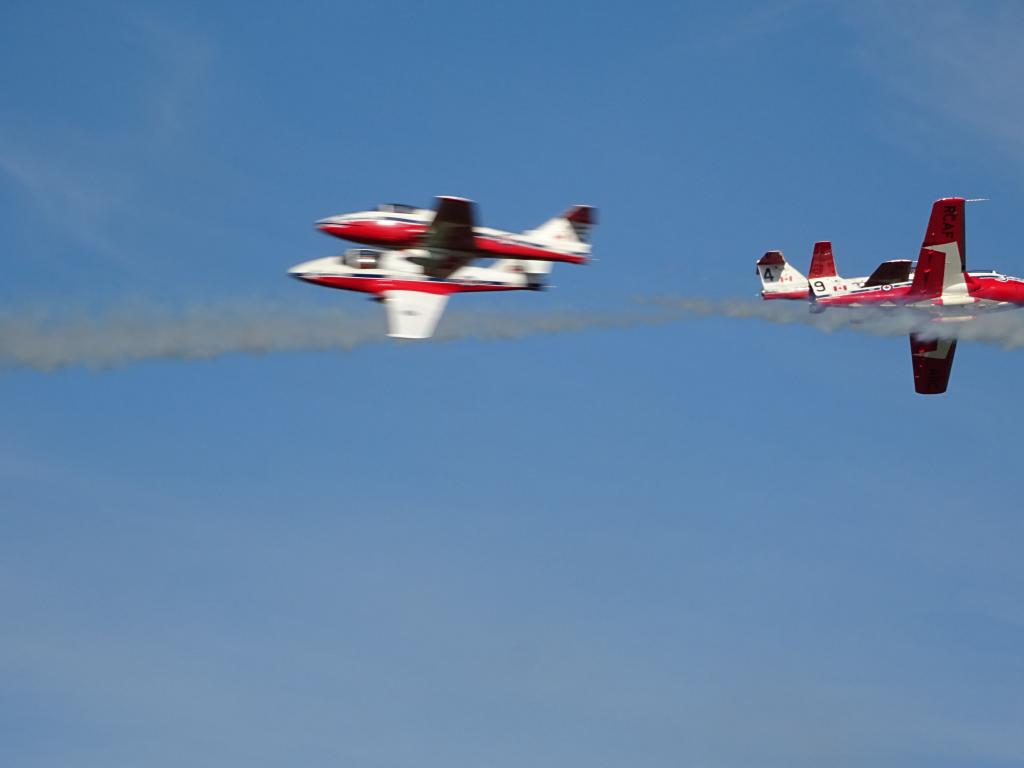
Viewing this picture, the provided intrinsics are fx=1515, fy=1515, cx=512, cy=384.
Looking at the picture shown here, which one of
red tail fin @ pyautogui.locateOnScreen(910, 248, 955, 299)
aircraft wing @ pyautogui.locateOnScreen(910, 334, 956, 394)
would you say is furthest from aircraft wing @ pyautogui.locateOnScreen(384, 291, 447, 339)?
aircraft wing @ pyautogui.locateOnScreen(910, 334, 956, 394)

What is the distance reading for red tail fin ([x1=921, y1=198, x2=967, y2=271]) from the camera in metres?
49.9

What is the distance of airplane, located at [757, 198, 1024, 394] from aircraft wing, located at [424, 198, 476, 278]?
42.5 ft

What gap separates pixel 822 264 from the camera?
56.3 m

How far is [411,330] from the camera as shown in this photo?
47.8m

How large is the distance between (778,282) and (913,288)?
373 inches

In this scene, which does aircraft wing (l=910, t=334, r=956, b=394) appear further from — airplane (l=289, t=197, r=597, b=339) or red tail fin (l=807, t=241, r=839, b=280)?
airplane (l=289, t=197, r=597, b=339)

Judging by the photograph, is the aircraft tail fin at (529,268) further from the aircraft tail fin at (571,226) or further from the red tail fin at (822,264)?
the red tail fin at (822,264)

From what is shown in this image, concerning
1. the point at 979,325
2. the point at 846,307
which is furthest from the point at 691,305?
the point at 979,325

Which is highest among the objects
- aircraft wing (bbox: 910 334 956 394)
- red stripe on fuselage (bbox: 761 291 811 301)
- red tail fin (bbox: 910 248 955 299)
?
red stripe on fuselage (bbox: 761 291 811 301)

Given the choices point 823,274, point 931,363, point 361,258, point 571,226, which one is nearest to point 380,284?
point 361,258

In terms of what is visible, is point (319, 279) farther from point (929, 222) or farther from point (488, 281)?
point (929, 222)

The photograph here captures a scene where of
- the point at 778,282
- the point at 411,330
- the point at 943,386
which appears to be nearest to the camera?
the point at 411,330

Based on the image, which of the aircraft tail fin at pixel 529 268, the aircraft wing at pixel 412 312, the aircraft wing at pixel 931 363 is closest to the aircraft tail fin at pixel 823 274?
the aircraft wing at pixel 931 363

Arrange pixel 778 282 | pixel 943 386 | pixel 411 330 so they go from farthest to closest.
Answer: pixel 778 282
pixel 943 386
pixel 411 330
